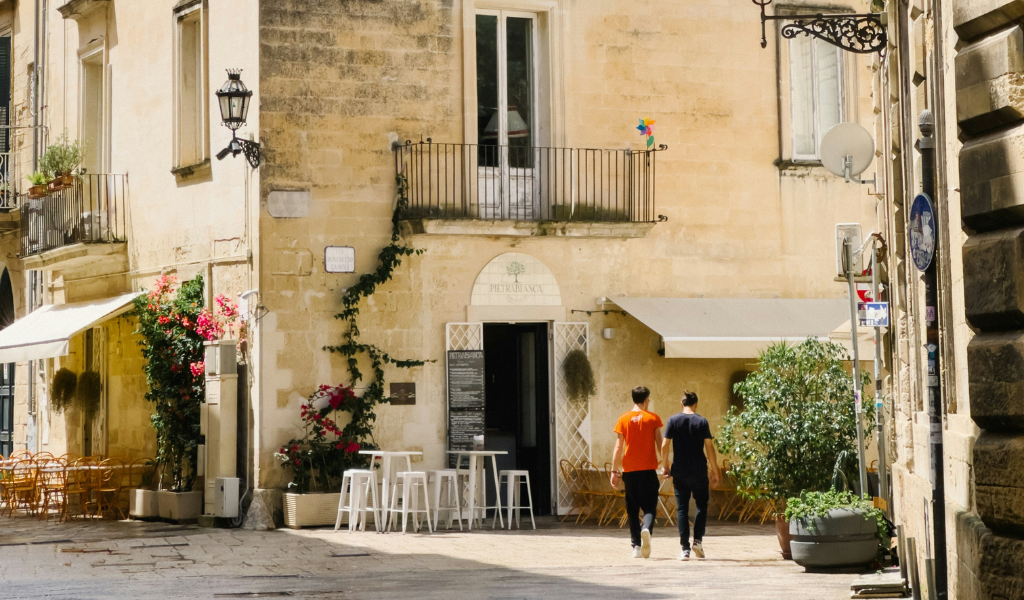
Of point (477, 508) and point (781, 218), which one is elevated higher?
point (781, 218)

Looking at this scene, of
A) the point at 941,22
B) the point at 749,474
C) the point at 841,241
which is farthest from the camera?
the point at 841,241

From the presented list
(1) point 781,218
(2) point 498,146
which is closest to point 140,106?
(2) point 498,146

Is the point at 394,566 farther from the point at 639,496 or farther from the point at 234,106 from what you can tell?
the point at 234,106

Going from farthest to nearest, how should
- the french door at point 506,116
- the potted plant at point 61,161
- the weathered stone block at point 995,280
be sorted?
1. the potted plant at point 61,161
2. the french door at point 506,116
3. the weathered stone block at point 995,280

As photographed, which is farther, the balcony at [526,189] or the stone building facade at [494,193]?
the balcony at [526,189]

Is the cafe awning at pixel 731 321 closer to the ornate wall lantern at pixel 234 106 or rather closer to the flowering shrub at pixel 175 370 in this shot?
the ornate wall lantern at pixel 234 106

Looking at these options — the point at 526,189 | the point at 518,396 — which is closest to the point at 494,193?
the point at 526,189

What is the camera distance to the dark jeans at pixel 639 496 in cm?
1170

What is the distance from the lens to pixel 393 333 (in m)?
14.9

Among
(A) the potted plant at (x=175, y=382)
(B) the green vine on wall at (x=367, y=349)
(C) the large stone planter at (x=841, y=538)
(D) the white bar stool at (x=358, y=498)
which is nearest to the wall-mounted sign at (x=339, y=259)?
(B) the green vine on wall at (x=367, y=349)

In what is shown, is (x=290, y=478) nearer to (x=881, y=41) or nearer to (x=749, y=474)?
(x=749, y=474)

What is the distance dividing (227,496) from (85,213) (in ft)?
16.6

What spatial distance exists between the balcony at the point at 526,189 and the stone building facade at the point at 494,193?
28mm

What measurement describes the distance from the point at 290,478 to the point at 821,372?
577cm
